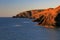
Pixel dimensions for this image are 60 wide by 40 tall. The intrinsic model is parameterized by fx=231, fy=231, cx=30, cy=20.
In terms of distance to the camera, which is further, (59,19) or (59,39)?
(59,19)

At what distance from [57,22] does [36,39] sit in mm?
34639

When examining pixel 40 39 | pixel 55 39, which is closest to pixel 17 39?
pixel 40 39

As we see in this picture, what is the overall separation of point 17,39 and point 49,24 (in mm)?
36356

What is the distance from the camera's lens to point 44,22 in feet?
267

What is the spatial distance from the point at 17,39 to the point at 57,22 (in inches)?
1414

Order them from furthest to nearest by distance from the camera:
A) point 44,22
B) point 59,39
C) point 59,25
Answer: point 44,22 < point 59,25 < point 59,39

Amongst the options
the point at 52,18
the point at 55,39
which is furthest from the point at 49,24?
the point at 55,39

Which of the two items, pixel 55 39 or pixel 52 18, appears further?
pixel 52 18

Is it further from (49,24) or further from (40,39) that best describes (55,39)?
(49,24)

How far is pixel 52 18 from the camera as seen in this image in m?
78.1

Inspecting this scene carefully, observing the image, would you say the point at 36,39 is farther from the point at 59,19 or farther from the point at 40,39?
the point at 59,19

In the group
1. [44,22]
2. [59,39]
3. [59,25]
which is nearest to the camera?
[59,39]

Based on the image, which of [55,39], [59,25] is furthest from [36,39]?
[59,25]

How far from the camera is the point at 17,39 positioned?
41.8 meters
